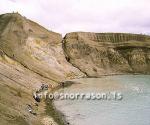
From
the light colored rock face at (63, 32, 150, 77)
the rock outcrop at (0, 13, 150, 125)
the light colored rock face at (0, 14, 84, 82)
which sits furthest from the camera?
the light colored rock face at (63, 32, 150, 77)

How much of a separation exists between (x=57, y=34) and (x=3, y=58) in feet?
150

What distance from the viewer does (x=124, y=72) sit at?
8981 cm

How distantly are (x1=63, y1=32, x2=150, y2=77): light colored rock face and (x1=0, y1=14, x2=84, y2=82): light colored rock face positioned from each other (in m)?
3.92

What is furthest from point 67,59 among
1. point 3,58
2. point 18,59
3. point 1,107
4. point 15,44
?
point 1,107

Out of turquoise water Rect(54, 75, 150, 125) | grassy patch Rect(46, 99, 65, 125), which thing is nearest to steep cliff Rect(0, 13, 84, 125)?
grassy patch Rect(46, 99, 65, 125)

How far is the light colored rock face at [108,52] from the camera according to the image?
294ft

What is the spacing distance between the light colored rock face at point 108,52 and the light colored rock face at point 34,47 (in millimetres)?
3922

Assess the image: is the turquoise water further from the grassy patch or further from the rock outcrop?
the rock outcrop

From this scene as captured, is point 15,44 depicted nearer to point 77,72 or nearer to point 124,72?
point 77,72

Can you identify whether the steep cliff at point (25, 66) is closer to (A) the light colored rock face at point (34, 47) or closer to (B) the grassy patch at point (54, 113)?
(A) the light colored rock face at point (34, 47)

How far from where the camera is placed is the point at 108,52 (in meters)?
95.5

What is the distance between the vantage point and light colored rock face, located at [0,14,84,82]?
2495 inches

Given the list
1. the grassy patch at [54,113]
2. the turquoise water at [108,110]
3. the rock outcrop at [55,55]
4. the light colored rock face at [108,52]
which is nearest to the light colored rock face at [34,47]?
the rock outcrop at [55,55]

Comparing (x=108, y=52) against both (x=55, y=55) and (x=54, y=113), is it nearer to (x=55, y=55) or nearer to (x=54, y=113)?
(x=55, y=55)
